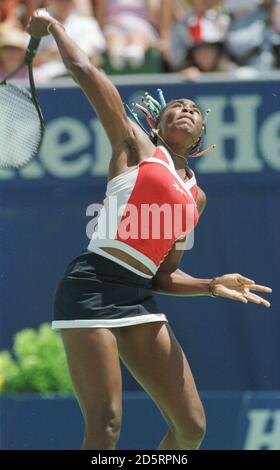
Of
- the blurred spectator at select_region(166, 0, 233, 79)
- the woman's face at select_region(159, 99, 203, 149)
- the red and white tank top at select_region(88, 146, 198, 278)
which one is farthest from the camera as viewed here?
the blurred spectator at select_region(166, 0, 233, 79)

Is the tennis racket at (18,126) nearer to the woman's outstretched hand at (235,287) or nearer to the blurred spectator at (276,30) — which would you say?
the woman's outstretched hand at (235,287)

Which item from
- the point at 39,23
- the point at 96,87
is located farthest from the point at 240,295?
the point at 39,23

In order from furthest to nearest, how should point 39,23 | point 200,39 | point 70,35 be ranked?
point 70,35 < point 200,39 < point 39,23

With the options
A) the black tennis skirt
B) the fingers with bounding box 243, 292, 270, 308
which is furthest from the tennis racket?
the fingers with bounding box 243, 292, 270, 308

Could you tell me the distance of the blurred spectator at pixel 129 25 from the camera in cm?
746

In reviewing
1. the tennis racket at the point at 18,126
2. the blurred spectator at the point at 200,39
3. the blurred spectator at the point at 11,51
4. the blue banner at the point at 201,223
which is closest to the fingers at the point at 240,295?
the tennis racket at the point at 18,126

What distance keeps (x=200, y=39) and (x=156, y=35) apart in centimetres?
52

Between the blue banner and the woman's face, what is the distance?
55.3 inches

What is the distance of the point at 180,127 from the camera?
4.80m

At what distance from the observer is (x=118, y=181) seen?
466 centimetres

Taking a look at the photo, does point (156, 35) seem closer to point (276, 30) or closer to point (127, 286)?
point (276, 30)

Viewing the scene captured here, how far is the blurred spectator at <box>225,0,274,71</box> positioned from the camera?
7320 mm

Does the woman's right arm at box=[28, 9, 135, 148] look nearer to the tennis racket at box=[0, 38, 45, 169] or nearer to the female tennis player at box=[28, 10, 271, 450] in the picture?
the female tennis player at box=[28, 10, 271, 450]
